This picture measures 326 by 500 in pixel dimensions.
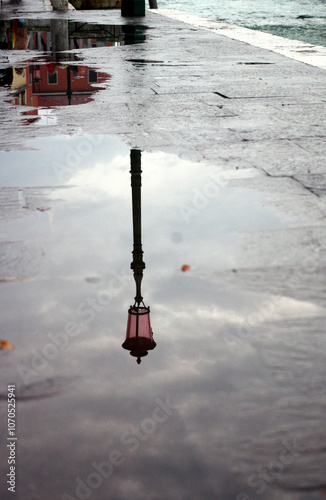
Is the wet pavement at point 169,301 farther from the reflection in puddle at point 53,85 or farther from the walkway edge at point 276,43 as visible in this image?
the walkway edge at point 276,43

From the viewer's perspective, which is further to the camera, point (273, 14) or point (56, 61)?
point (273, 14)

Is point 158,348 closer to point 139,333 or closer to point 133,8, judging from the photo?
point 139,333

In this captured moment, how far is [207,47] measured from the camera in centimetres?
1427

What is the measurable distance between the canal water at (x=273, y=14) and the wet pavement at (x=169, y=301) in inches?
706

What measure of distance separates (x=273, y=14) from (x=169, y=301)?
3549 centimetres

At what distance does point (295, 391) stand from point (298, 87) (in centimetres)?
720

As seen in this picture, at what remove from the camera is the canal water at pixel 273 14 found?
27391 millimetres

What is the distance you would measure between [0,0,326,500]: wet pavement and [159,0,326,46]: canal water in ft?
58.9

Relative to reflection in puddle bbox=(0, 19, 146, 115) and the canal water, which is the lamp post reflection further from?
the canal water

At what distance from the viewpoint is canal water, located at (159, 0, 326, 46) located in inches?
1078

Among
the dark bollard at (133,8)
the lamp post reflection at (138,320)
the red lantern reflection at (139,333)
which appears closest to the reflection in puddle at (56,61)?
the dark bollard at (133,8)

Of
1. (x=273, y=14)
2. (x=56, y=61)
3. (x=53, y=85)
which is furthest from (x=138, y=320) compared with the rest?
(x=273, y=14)

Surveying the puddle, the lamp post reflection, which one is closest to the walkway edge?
the puddle

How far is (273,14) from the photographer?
1441 inches
